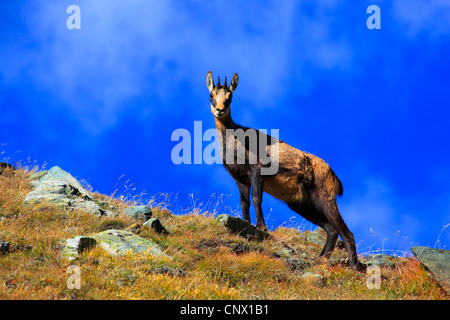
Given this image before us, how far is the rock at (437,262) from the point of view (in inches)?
329

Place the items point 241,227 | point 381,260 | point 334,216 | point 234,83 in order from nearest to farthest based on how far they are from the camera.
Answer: point 241,227
point 334,216
point 381,260
point 234,83

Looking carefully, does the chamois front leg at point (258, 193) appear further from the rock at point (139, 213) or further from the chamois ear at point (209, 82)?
the rock at point (139, 213)

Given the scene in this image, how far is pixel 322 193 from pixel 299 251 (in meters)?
1.79

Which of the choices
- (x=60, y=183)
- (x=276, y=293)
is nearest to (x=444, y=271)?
(x=276, y=293)

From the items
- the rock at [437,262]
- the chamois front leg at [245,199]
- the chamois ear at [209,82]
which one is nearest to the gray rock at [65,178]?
the chamois front leg at [245,199]

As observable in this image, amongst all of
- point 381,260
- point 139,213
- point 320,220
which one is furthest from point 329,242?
point 139,213

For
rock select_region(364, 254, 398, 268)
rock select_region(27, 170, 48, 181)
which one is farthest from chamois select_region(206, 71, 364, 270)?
rock select_region(27, 170, 48, 181)

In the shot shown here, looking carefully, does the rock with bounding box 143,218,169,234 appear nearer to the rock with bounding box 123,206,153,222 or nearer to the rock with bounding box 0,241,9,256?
the rock with bounding box 123,206,153,222

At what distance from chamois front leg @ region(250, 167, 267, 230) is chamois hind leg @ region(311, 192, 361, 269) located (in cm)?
154

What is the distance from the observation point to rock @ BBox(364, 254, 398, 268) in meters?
10.9

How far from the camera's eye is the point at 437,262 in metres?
8.66

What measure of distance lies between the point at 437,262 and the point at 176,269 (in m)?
5.31

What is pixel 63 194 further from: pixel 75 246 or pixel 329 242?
pixel 329 242

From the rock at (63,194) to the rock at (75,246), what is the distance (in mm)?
2835
